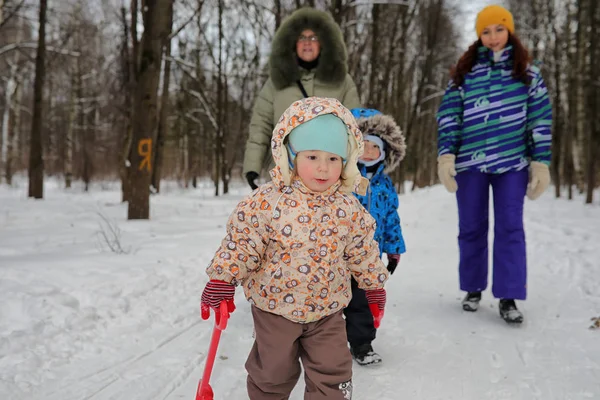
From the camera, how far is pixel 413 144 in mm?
22109

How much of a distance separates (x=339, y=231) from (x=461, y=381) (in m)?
1.27

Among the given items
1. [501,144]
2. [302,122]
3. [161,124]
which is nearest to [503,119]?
[501,144]

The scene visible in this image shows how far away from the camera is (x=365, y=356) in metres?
2.65

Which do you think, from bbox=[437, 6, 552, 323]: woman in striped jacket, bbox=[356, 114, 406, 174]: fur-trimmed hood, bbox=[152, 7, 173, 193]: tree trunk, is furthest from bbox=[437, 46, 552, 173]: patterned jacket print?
bbox=[152, 7, 173, 193]: tree trunk

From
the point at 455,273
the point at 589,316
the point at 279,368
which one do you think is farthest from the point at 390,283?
the point at 279,368

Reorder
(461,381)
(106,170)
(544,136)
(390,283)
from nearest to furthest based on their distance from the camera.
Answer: (461,381) < (544,136) < (390,283) < (106,170)

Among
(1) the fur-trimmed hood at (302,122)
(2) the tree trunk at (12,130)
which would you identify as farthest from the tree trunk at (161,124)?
(1) the fur-trimmed hood at (302,122)

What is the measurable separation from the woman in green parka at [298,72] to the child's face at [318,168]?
57.5 inches

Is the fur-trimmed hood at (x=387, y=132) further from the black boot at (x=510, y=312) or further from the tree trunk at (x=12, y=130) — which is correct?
the tree trunk at (x=12, y=130)

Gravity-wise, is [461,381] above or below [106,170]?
below

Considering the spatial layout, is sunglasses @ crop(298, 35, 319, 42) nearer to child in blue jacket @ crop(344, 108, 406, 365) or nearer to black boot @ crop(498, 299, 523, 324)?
child in blue jacket @ crop(344, 108, 406, 365)

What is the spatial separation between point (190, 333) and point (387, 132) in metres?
1.84

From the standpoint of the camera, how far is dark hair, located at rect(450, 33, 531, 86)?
10.9 feet

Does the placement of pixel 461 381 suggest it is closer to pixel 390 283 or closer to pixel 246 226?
pixel 246 226
